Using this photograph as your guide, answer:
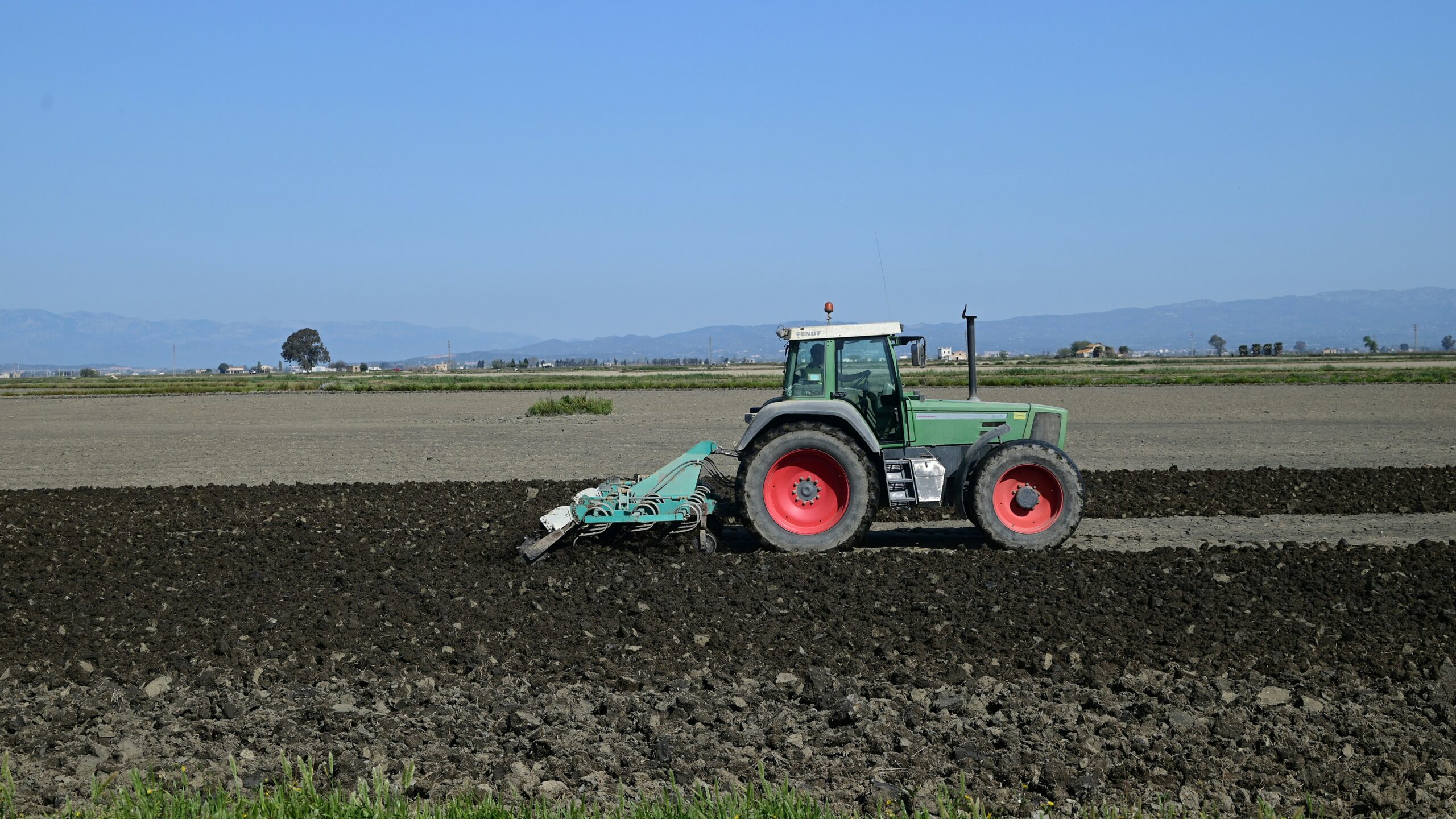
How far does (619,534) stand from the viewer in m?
11.0

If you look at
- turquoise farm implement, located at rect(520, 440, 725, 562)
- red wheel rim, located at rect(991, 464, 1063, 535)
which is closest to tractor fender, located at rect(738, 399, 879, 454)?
turquoise farm implement, located at rect(520, 440, 725, 562)

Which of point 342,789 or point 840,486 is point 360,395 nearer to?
point 840,486

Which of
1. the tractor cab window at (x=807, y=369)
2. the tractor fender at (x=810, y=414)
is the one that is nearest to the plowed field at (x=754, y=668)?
the tractor fender at (x=810, y=414)

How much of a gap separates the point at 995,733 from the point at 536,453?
678 inches

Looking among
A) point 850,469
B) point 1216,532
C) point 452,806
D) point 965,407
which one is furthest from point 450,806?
point 1216,532

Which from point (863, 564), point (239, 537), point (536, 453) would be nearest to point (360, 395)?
point (536, 453)

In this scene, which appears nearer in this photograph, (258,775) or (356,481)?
(258,775)

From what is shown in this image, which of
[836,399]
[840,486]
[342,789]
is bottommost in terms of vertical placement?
[342,789]

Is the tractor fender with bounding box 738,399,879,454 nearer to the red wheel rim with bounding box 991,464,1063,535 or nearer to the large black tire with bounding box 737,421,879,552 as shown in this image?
the large black tire with bounding box 737,421,879,552

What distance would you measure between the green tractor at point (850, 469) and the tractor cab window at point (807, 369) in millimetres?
11

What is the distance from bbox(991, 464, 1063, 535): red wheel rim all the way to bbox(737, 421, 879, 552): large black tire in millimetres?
1196

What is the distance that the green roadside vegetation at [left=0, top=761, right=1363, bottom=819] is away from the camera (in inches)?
187

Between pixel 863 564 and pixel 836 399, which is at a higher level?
pixel 836 399

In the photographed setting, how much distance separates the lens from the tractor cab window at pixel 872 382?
35.7 feet
